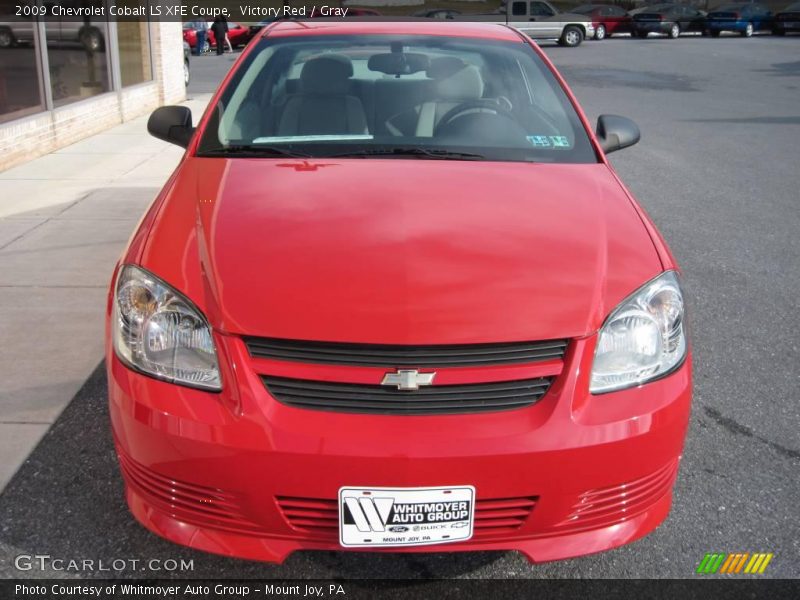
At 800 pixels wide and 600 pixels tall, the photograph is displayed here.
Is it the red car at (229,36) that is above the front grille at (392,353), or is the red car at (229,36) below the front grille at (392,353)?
below

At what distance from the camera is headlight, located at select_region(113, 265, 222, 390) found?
2.23m

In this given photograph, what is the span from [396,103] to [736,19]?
35.5m

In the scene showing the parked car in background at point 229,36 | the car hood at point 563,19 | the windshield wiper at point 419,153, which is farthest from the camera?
the car hood at point 563,19

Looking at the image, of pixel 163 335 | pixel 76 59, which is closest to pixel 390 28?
pixel 163 335

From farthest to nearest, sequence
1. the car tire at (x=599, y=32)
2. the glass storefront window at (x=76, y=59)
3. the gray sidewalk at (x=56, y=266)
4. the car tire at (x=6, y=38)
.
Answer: the car tire at (x=599, y=32) < the glass storefront window at (x=76, y=59) < the car tire at (x=6, y=38) < the gray sidewalk at (x=56, y=266)

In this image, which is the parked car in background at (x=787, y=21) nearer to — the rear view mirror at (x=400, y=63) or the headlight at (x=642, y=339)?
the rear view mirror at (x=400, y=63)

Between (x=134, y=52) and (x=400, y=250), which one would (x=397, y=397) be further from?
(x=134, y=52)

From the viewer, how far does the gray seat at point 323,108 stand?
3.43 m

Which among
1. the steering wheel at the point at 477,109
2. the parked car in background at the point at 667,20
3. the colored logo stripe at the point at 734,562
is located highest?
the steering wheel at the point at 477,109

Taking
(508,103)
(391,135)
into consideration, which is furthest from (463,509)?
(508,103)

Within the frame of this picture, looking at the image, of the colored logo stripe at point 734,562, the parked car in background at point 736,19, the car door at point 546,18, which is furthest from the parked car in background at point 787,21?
the colored logo stripe at point 734,562

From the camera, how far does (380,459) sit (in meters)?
2.06

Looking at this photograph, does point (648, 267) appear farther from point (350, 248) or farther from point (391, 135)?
point (391, 135)

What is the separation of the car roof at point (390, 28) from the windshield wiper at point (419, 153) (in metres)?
1.00
